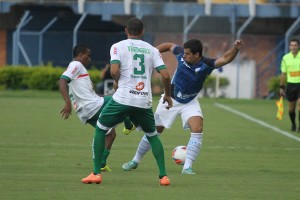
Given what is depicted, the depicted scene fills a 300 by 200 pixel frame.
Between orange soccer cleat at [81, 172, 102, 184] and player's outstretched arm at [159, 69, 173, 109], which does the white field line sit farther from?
orange soccer cleat at [81, 172, 102, 184]

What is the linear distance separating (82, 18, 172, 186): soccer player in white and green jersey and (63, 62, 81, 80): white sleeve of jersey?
1745 mm

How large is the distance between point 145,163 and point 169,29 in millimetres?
30461

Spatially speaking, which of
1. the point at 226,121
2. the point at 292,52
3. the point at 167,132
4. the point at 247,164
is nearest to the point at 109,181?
the point at 247,164

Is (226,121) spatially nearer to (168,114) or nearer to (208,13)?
(168,114)

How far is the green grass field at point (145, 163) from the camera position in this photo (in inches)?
447

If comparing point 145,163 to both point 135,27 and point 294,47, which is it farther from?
point 294,47

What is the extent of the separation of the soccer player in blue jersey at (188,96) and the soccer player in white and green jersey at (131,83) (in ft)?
5.69

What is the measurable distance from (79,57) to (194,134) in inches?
77.7

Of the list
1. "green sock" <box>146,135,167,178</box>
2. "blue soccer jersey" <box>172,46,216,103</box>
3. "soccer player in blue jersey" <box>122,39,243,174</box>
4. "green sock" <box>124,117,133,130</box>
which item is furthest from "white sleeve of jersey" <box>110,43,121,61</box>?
"green sock" <box>124,117,133,130</box>

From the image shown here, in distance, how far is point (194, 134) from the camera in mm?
14008

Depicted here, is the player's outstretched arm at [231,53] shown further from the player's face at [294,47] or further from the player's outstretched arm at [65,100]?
the player's face at [294,47]

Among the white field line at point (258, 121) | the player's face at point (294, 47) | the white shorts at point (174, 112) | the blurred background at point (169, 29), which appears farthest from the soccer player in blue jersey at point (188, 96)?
the blurred background at point (169, 29)

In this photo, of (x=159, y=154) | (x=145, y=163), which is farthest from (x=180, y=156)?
(x=159, y=154)

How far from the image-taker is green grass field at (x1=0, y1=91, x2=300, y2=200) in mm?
11352
